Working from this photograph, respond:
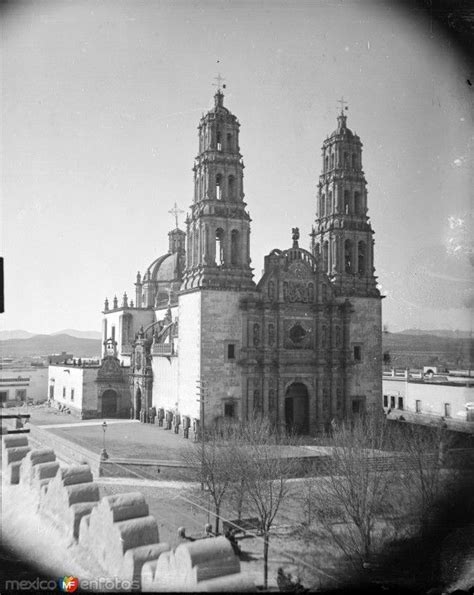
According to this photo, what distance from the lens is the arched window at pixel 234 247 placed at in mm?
32188

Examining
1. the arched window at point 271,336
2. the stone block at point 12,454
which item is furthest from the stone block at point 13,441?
the arched window at point 271,336

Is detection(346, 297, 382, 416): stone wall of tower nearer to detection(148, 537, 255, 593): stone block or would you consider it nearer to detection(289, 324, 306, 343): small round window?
detection(289, 324, 306, 343): small round window

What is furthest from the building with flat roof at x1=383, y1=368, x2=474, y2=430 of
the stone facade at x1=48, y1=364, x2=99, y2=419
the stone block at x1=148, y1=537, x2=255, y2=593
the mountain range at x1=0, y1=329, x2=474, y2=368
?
the stone block at x1=148, y1=537, x2=255, y2=593

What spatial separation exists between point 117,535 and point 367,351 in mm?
26639

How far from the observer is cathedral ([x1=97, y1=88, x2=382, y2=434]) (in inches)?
1228

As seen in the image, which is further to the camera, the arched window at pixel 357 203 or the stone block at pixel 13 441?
the arched window at pixel 357 203

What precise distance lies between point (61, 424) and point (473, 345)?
2298cm

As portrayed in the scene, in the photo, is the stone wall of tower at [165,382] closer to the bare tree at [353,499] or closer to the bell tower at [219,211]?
the bell tower at [219,211]

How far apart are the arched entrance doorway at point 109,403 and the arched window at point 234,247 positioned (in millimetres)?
14479

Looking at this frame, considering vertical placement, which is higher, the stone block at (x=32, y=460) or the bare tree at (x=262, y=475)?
the stone block at (x=32, y=460)

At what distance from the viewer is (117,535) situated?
10.2 m

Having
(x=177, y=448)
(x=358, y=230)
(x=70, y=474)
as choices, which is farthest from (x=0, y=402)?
(x=70, y=474)

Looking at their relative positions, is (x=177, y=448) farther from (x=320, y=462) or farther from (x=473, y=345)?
(x=473, y=345)

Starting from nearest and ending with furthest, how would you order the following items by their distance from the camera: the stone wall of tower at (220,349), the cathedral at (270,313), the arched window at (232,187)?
the stone wall of tower at (220,349) → the cathedral at (270,313) → the arched window at (232,187)
